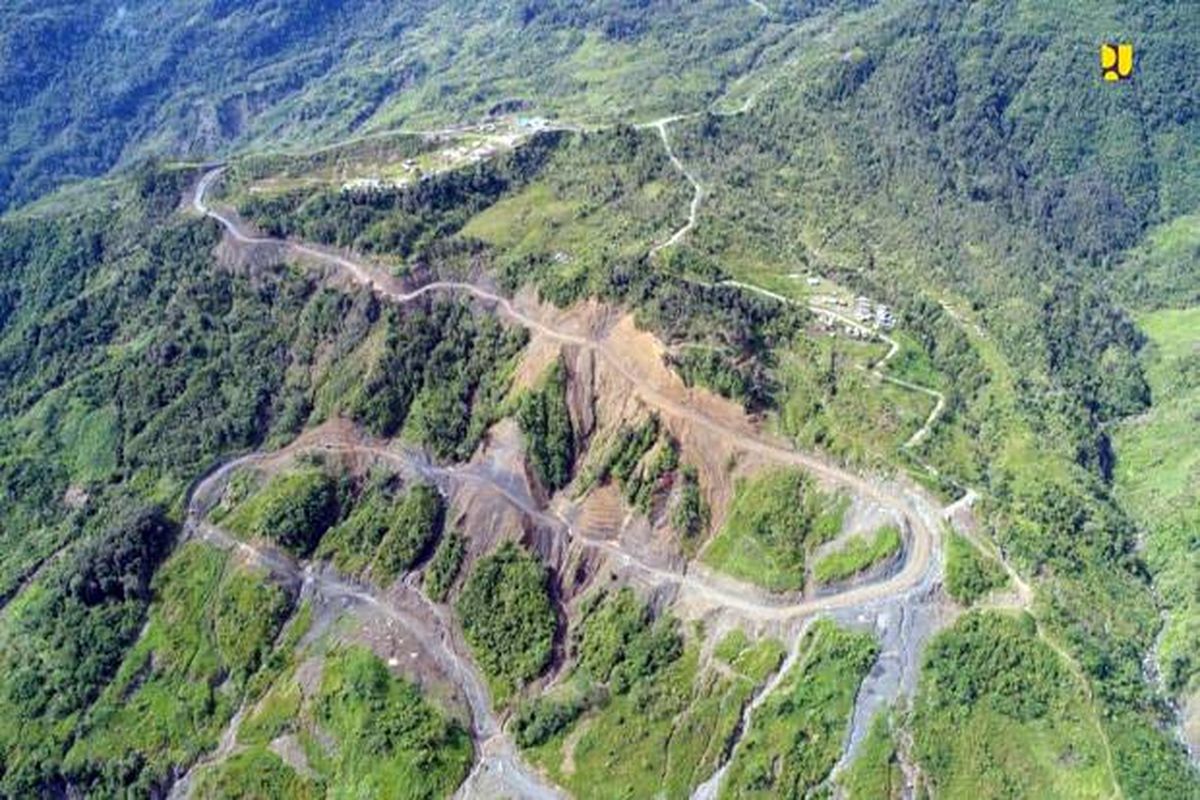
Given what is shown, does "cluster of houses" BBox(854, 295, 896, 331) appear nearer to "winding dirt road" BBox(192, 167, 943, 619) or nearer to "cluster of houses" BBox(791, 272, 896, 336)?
"cluster of houses" BBox(791, 272, 896, 336)

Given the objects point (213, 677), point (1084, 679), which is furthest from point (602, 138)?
point (1084, 679)

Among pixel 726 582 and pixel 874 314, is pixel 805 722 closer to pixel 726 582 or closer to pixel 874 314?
pixel 726 582

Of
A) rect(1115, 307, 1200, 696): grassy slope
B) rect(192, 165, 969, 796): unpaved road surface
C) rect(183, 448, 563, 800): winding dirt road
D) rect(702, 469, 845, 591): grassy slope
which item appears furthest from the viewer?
rect(702, 469, 845, 591): grassy slope

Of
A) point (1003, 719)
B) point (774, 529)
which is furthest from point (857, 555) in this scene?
point (1003, 719)

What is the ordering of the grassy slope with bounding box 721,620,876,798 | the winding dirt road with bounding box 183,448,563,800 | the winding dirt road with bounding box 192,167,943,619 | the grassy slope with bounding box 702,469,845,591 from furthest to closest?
the grassy slope with bounding box 702,469,845,591 < the winding dirt road with bounding box 183,448,563,800 < the winding dirt road with bounding box 192,167,943,619 < the grassy slope with bounding box 721,620,876,798

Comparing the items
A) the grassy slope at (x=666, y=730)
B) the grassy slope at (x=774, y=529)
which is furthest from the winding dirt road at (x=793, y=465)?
the grassy slope at (x=666, y=730)

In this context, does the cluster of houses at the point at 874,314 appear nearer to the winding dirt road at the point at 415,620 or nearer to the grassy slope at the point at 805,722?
the grassy slope at the point at 805,722

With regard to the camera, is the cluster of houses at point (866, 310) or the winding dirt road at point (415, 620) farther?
the cluster of houses at point (866, 310)

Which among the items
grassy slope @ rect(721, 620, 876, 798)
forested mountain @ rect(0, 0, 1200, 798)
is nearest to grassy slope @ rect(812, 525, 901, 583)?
forested mountain @ rect(0, 0, 1200, 798)
